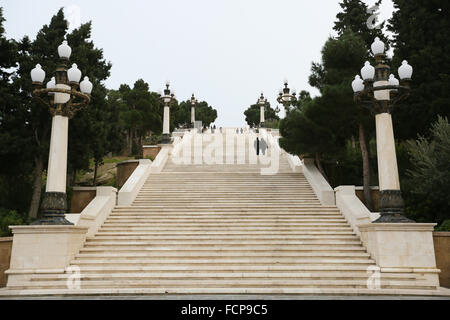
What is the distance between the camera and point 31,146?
1449cm

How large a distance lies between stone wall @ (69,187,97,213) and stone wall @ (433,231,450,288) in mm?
12134

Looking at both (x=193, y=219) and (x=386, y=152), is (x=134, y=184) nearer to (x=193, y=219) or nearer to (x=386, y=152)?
(x=193, y=219)

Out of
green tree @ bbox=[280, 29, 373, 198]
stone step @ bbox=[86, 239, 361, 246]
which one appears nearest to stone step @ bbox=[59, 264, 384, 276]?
stone step @ bbox=[86, 239, 361, 246]

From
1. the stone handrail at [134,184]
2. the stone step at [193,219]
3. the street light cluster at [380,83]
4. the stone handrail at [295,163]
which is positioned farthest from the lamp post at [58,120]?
the stone handrail at [295,163]

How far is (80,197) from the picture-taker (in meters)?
14.3

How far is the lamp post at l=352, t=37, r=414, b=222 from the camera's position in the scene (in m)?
9.07

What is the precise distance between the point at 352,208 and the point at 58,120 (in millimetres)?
9600

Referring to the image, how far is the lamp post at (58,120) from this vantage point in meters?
9.30

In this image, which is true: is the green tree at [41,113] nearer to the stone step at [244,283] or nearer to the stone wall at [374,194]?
the stone step at [244,283]

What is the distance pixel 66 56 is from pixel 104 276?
610cm

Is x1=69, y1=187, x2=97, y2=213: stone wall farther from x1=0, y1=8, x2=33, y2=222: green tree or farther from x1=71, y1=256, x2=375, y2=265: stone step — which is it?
x1=71, y1=256, x2=375, y2=265: stone step

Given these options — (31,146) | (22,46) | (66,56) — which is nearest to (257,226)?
(66,56)
